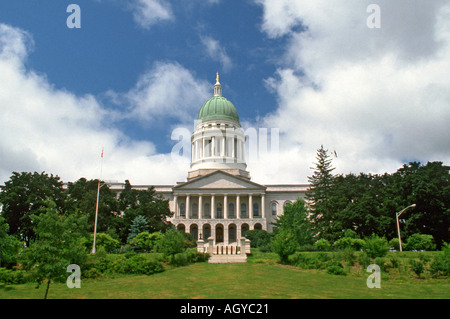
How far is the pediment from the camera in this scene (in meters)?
65.5

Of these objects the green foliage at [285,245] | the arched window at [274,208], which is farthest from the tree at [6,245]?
the arched window at [274,208]

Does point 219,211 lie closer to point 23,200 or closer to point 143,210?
point 143,210

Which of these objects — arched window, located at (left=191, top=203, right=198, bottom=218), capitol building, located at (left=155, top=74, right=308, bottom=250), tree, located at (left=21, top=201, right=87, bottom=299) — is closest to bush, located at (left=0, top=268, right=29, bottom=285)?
tree, located at (left=21, top=201, right=87, bottom=299)

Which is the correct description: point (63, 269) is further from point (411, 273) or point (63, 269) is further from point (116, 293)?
point (411, 273)

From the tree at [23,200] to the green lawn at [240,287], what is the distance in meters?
23.7

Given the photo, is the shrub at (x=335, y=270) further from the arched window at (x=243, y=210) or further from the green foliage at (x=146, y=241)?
the arched window at (x=243, y=210)

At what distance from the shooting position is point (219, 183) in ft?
216

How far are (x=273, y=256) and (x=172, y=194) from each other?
4133 centimetres

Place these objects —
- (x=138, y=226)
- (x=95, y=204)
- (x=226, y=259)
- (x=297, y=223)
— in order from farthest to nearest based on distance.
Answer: (x=138, y=226), (x=95, y=204), (x=297, y=223), (x=226, y=259)

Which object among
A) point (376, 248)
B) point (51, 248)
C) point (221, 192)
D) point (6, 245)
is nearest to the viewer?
point (51, 248)

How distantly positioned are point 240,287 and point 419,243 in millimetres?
26723

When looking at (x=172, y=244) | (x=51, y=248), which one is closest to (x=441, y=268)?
(x=172, y=244)
